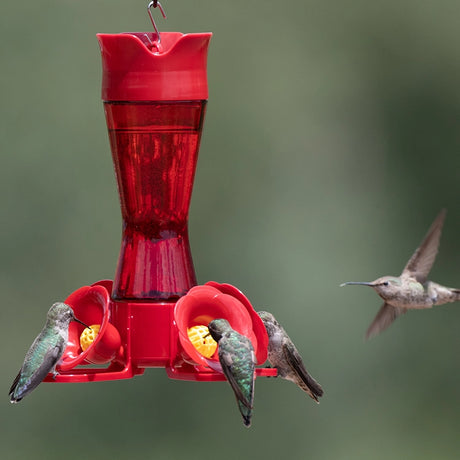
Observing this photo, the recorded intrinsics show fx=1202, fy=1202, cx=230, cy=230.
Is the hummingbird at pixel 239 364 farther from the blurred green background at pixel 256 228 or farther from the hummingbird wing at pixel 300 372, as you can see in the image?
the blurred green background at pixel 256 228

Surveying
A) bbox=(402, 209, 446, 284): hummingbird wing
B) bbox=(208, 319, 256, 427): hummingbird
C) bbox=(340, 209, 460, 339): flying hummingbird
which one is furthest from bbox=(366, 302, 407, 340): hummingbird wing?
bbox=(208, 319, 256, 427): hummingbird

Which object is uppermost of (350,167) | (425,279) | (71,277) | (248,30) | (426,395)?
(425,279)

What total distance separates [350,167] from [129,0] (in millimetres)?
2787

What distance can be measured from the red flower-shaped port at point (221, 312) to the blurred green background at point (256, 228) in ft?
19.3

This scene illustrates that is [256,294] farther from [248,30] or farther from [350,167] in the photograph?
[248,30]

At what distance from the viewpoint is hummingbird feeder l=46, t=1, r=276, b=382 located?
184 inches

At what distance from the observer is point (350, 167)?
38.5 ft

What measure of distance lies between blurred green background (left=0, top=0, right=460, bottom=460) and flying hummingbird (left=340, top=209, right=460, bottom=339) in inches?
169

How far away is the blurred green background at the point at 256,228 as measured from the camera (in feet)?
36.2

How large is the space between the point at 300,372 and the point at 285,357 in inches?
4.4

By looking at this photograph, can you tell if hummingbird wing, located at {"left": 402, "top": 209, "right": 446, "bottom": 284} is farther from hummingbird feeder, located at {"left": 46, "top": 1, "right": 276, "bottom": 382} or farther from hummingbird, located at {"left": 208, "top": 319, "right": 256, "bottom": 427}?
hummingbird, located at {"left": 208, "top": 319, "right": 256, "bottom": 427}

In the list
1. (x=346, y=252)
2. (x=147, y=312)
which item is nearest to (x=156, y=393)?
(x=346, y=252)

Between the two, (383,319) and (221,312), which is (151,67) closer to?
(221,312)

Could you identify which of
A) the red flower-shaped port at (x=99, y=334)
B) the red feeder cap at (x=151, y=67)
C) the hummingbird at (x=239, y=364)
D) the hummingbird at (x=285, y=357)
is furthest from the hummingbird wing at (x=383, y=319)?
the red feeder cap at (x=151, y=67)
